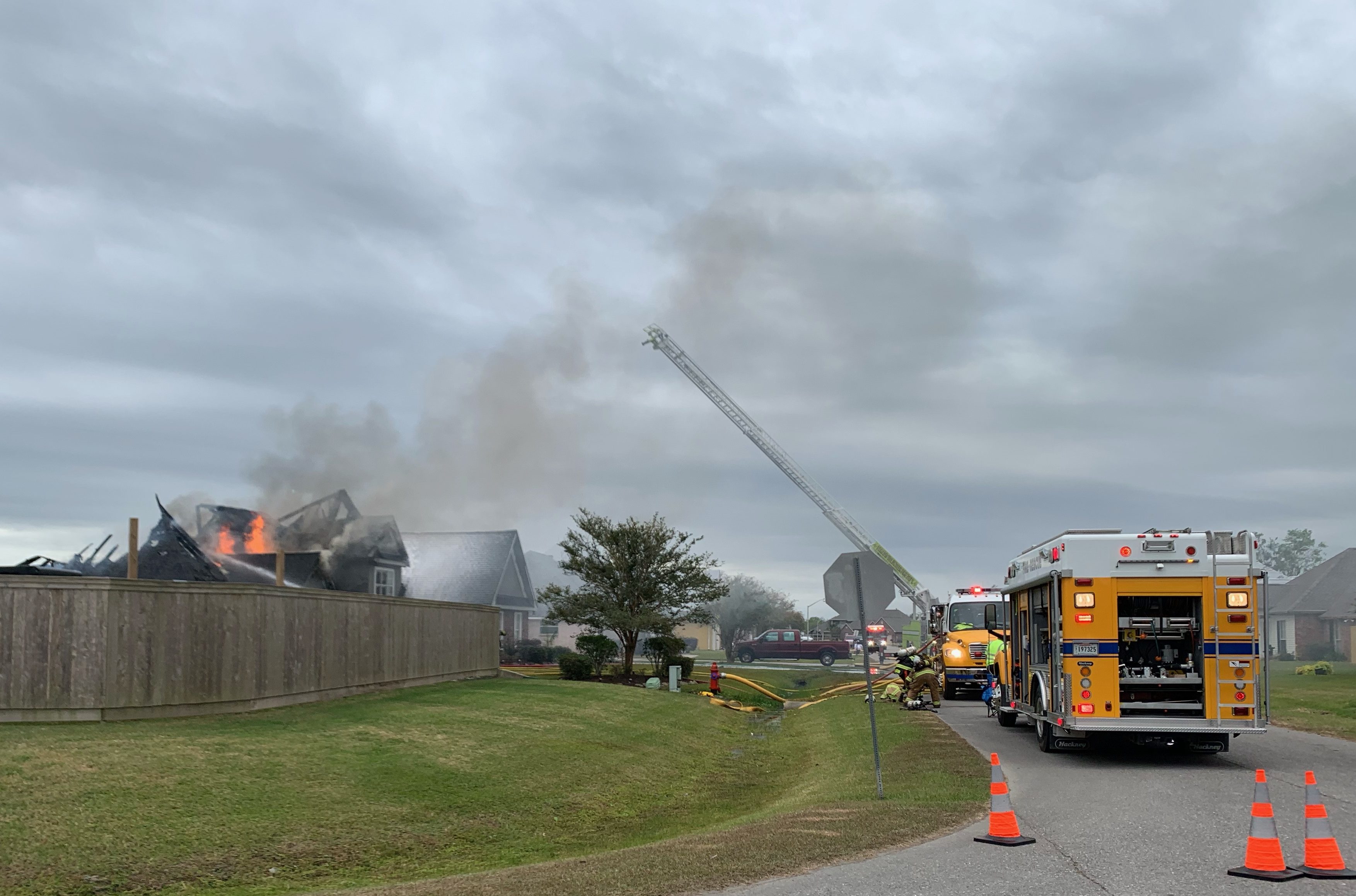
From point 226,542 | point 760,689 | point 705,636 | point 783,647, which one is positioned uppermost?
point 226,542

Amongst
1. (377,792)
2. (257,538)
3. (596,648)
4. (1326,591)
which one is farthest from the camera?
(1326,591)

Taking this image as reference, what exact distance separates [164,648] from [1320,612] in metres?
60.5

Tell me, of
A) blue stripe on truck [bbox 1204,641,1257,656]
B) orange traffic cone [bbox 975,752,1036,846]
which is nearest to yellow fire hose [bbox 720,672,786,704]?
blue stripe on truck [bbox 1204,641,1257,656]

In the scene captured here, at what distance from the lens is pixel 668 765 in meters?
18.9

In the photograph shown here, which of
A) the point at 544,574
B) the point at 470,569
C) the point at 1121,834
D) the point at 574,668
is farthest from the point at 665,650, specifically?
the point at 544,574

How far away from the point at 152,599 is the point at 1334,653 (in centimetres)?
5920

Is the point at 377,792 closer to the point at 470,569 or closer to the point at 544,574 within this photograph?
the point at 470,569

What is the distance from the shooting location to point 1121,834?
1020 centimetres

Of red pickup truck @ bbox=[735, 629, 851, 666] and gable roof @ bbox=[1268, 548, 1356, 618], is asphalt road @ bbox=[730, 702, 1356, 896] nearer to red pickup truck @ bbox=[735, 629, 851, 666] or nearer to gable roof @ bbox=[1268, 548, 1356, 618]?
red pickup truck @ bbox=[735, 629, 851, 666]

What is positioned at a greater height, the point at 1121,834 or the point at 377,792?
the point at 1121,834

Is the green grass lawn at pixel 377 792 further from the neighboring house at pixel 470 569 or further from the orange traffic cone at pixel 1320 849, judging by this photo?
the neighboring house at pixel 470 569

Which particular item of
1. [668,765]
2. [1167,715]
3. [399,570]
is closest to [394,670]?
[668,765]

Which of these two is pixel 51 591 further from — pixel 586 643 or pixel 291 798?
pixel 586 643

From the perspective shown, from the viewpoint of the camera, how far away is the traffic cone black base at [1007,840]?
979cm
